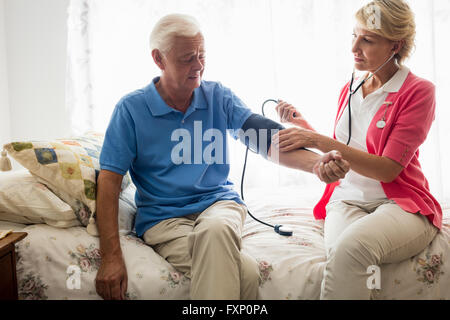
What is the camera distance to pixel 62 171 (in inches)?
51.3

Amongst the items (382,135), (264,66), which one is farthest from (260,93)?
(382,135)

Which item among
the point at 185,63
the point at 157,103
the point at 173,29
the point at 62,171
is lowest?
the point at 62,171

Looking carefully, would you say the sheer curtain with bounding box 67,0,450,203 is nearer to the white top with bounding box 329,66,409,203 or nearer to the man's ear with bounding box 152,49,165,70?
the white top with bounding box 329,66,409,203

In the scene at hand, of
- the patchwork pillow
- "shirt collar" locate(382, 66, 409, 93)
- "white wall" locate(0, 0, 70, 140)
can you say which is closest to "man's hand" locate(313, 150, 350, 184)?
"shirt collar" locate(382, 66, 409, 93)

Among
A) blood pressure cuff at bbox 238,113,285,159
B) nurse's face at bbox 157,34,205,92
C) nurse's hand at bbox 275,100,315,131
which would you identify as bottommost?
blood pressure cuff at bbox 238,113,285,159

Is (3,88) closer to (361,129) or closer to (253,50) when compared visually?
(253,50)

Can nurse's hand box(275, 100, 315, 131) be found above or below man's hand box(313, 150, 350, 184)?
above

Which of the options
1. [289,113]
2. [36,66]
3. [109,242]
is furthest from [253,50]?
[109,242]

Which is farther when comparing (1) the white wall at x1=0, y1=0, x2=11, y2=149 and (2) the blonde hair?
(1) the white wall at x1=0, y1=0, x2=11, y2=149

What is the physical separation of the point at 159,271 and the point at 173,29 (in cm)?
82

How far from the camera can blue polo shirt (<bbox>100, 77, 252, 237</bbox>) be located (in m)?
1.36

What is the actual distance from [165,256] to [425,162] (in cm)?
198

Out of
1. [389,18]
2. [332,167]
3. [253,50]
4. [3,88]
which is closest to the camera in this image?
[332,167]

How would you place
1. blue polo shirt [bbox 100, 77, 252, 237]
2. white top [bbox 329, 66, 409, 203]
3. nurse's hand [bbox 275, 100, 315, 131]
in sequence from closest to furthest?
blue polo shirt [bbox 100, 77, 252, 237]
white top [bbox 329, 66, 409, 203]
nurse's hand [bbox 275, 100, 315, 131]
